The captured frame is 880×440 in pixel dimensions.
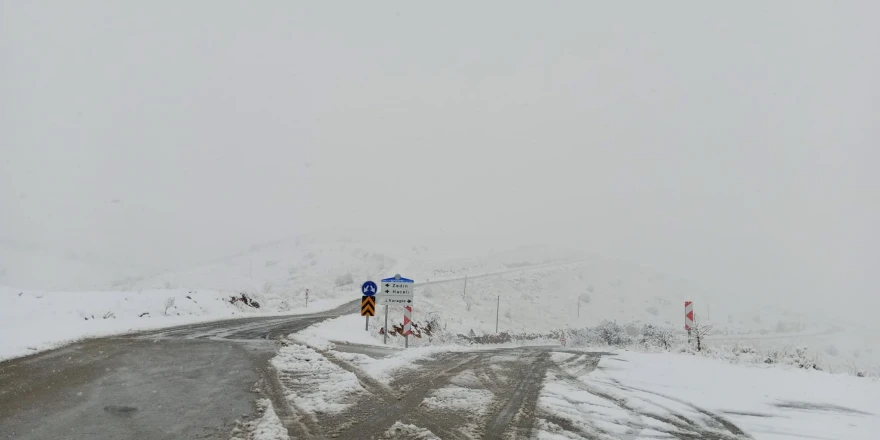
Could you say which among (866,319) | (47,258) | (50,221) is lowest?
(866,319)

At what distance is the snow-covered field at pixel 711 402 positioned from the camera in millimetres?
6289

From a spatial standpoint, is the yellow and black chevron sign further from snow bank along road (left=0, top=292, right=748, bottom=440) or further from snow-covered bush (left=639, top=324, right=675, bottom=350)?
snow-covered bush (left=639, top=324, right=675, bottom=350)

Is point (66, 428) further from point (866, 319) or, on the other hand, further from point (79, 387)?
point (866, 319)

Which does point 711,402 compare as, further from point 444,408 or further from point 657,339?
point 657,339

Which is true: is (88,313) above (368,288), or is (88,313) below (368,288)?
below

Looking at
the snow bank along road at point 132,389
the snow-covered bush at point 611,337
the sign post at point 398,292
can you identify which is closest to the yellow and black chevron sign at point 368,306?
the sign post at point 398,292

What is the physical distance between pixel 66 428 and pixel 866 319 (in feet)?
479

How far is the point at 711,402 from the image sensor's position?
25.6 ft

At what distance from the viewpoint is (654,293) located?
229 feet

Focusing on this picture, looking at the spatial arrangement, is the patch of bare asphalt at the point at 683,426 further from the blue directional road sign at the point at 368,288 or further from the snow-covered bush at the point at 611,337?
the snow-covered bush at the point at 611,337

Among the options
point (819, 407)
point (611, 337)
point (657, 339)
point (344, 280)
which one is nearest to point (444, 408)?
point (819, 407)

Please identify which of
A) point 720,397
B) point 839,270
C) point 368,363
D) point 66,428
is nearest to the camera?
point 66,428

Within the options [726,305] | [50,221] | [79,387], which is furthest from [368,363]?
[50,221]

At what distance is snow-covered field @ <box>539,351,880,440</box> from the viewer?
6.29m
